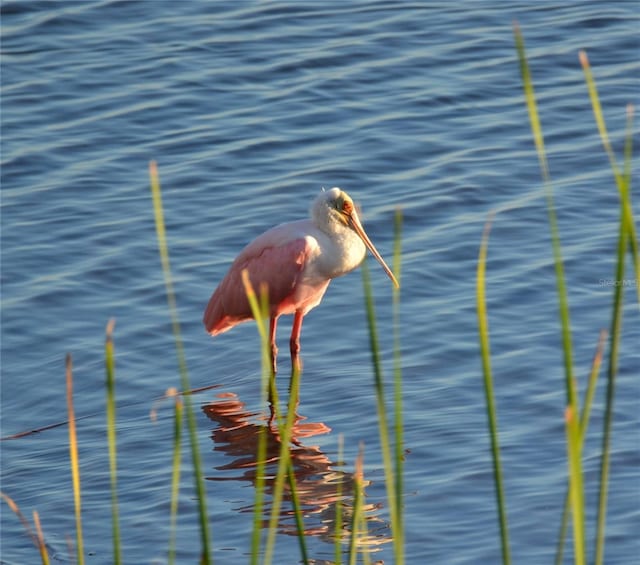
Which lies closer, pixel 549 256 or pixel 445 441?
pixel 445 441

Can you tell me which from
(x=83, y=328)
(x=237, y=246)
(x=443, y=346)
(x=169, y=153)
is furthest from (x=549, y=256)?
(x=169, y=153)

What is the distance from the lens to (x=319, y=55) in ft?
39.8

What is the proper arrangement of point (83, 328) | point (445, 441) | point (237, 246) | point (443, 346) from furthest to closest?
point (237, 246), point (83, 328), point (443, 346), point (445, 441)

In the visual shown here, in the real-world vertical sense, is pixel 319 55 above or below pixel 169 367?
above

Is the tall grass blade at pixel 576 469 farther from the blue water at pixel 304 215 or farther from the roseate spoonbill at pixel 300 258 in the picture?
the roseate spoonbill at pixel 300 258

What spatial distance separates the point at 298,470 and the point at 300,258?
1.80 meters

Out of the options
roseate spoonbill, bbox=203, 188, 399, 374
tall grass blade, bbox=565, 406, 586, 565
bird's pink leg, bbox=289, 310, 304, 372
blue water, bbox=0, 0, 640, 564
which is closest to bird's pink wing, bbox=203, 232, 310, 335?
roseate spoonbill, bbox=203, 188, 399, 374

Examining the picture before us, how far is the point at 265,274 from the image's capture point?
7535 mm

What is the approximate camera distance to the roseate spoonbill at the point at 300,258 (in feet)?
24.6

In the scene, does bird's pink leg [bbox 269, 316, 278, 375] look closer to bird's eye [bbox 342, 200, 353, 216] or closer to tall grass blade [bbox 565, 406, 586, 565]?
bird's eye [bbox 342, 200, 353, 216]

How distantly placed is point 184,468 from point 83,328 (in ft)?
6.66

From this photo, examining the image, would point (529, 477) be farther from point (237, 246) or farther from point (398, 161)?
point (398, 161)

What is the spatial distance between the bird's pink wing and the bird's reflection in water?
0.64m

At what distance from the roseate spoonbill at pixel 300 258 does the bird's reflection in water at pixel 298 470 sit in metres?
0.68
